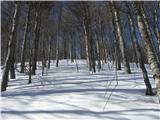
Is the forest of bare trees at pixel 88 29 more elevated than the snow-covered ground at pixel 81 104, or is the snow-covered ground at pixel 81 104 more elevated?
the forest of bare trees at pixel 88 29

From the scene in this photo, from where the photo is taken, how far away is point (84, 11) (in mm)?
16719

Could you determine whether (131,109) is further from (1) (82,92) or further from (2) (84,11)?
(2) (84,11)

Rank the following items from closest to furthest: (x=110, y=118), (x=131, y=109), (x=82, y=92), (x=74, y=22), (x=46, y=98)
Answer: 1. (x=110, y=118)
2. (x=131, y=109)
3. (x=46, y=98)
4. (x=82, y=92)
5. (x=74, y=22)

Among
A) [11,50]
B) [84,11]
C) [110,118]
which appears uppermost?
[84,11]

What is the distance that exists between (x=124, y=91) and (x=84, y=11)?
10.0 m

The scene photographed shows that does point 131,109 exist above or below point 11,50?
below

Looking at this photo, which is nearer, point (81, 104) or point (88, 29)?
point (81, 104)

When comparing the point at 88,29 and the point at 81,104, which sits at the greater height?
the point at 88,29

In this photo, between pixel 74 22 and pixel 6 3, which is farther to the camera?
pixel 74 22

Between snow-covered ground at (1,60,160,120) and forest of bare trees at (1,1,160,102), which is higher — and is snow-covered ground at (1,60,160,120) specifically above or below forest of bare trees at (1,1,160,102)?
below

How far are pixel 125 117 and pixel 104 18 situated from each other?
734 inches

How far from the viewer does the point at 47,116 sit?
18.1 feet

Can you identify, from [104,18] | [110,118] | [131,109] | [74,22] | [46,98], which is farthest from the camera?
[104,18]

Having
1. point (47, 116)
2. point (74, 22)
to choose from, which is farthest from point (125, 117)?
point (74, 22)
